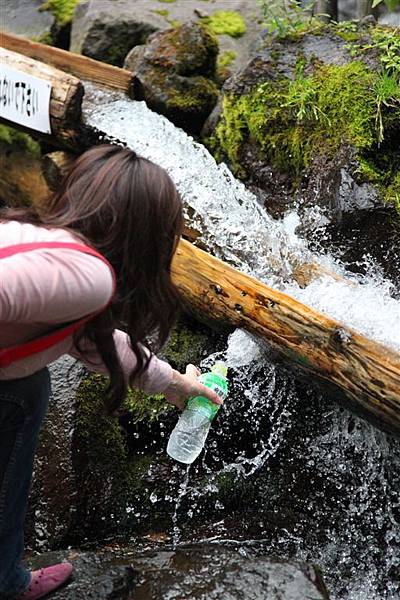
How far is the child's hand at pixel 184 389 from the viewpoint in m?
2.60

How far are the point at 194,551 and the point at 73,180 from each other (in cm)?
163

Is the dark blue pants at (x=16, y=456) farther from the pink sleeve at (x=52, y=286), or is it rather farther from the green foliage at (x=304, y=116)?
the green foliage at (x=304, y=116)

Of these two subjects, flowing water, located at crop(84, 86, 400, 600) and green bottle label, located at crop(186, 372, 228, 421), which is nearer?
green bottle label, located at crop(186, 372, 228, 421)

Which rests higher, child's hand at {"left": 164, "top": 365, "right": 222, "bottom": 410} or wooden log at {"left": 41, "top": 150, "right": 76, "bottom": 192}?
child's hand at {"left": 164, "top": 365, "right": 222, "bottom": 410}

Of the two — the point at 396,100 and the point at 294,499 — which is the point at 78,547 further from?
the point at 396,100

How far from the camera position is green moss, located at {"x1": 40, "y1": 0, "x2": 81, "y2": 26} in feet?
25.3

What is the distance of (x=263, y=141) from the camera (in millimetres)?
5137

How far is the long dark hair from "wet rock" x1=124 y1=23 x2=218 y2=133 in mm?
3940

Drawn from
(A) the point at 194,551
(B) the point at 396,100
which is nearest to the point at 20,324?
(A) the point at 194,551

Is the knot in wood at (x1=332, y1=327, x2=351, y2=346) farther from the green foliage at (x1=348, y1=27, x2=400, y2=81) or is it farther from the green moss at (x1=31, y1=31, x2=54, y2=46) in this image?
the green moss at (x1=31, y1=31, x2=54, y2=46)

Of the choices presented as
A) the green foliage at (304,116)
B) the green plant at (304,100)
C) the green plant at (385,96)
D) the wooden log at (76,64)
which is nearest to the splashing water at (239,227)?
the wooden log at (76,64)

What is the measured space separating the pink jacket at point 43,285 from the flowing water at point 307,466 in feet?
5.76

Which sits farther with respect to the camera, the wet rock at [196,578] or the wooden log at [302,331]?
the wooden log at [302,331]

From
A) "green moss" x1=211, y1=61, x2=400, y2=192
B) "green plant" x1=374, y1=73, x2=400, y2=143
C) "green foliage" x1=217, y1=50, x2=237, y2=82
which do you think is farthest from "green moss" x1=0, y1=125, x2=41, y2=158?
"green plant" x1=374, y1=73, x2=400, y2=143
